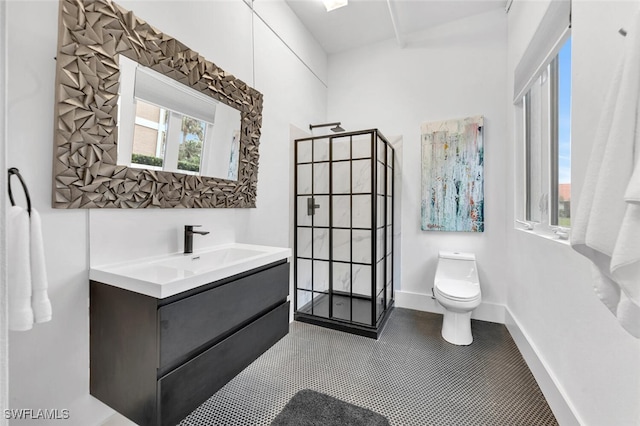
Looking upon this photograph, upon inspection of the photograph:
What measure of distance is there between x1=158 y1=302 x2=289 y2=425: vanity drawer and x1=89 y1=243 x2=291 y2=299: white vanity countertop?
1.05 ft

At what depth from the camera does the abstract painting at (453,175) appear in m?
2.73

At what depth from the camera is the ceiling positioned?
8.61ft

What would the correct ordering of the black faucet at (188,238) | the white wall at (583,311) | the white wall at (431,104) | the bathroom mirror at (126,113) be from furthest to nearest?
the white wall at (431,104), the black faucet at (188,238), the bathroom mirror at (126,113), the white wall at (583,311)

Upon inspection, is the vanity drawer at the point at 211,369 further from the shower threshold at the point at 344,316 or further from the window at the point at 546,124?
the window at the point at 546,124

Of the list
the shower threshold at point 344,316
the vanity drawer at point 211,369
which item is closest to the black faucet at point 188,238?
the vanity drawer at point 211,369

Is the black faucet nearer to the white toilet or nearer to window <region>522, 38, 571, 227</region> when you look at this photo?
the white toilet

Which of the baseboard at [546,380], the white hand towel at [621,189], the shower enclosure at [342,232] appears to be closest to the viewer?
the white hand towel at [621,189]

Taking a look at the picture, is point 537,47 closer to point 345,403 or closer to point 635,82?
point 635,82

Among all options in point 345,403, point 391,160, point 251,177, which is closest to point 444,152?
point 391,160

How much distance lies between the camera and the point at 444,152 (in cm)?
284

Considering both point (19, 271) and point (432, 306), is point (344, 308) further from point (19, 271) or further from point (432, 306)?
point (19, 271)

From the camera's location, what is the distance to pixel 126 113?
134 cm

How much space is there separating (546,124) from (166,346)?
2560 millimetres

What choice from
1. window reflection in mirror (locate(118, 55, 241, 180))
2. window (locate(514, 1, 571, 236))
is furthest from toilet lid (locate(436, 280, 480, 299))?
window reflection in mirror (locate(118, 55, 241, 180))
